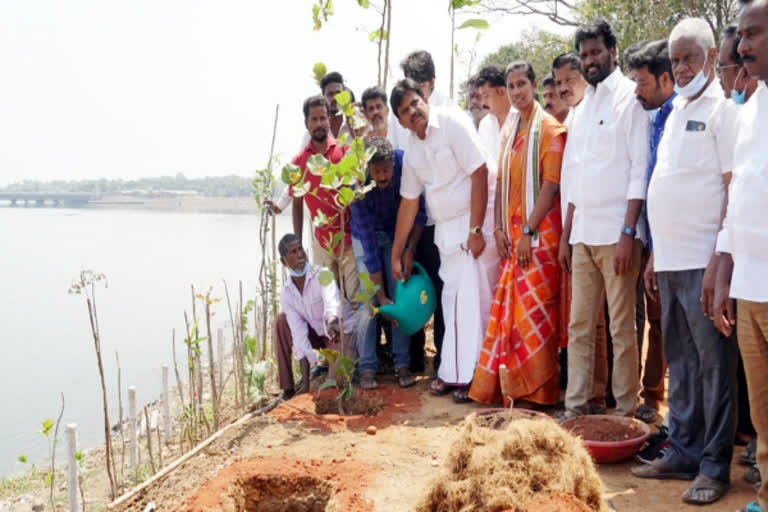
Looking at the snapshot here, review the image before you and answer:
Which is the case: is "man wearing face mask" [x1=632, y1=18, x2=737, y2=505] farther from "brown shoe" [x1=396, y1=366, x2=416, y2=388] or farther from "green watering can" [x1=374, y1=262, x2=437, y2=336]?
"brown shoe" [x1=396, y1=366, x2=416, y2=388]

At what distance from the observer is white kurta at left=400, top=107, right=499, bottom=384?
454 centimetres

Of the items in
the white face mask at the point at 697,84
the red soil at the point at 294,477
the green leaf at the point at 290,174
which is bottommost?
the red soil at the point at 294,477

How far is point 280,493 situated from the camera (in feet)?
11.8

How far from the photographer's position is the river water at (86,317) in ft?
36.1

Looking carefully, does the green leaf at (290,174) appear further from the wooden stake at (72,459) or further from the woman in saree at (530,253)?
the wooden stake at (72,459)

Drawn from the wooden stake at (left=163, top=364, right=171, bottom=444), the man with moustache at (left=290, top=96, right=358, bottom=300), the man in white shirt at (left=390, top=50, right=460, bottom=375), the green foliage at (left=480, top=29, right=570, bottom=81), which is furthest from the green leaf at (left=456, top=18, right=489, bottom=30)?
the green foliage at (left=480, top=29, right=570, bottom=81)

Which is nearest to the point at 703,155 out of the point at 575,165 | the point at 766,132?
the point at 766,132

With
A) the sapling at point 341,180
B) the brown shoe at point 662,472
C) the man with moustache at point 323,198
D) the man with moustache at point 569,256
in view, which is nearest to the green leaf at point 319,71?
the man with moustache at point 323,198

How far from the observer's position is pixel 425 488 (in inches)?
111

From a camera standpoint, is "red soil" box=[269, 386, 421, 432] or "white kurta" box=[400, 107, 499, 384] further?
"white kurta" box=[400, 107, 499, 384]

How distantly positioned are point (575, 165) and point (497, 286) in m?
1.00

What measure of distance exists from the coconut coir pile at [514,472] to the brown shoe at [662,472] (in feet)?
2.33

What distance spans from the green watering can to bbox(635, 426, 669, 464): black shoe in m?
1.73

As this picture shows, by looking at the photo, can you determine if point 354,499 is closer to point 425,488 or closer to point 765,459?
point 425,488
